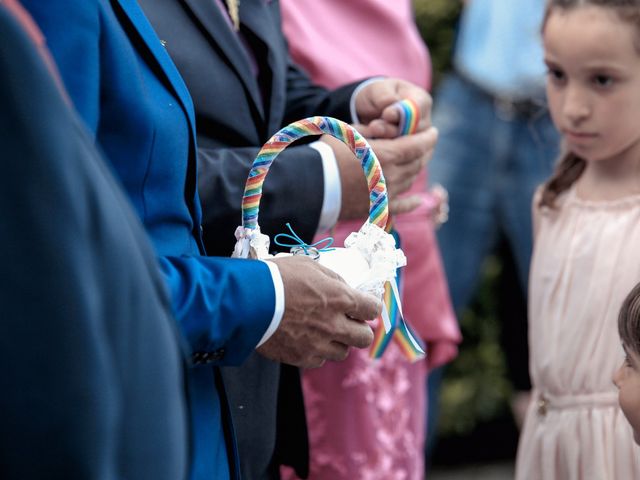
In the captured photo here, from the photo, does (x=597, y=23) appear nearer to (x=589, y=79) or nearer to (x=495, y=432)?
(x=589, y=79)

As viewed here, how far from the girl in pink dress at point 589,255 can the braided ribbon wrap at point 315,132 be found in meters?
0.81

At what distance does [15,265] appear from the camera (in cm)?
111

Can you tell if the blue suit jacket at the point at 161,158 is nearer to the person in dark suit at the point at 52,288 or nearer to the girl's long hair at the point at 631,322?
the person in dark suit at the point at 52,288

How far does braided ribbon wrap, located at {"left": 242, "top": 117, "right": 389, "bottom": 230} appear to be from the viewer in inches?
78.0

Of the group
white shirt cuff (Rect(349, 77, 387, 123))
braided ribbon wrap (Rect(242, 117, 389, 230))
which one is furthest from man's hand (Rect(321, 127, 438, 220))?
braided ribbon wrap (Rect(242, 117, 389, 230))

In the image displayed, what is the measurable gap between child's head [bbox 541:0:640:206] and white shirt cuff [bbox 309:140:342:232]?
2.10 feet

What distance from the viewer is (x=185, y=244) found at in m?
1.89

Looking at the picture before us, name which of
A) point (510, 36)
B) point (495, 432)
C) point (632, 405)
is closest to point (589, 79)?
point (632, 405)

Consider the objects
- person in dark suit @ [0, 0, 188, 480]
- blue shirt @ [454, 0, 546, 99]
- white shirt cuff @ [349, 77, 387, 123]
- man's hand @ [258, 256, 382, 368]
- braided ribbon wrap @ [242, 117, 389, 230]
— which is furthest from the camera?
blue shirt @ [454, 0, 546, 99]

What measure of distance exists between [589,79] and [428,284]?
0.96 metres

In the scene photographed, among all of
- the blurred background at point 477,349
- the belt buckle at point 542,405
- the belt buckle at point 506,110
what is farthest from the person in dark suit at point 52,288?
the blurred background at point 477,349

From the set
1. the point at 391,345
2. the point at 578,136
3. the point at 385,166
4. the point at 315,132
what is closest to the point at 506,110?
the point at 391,345

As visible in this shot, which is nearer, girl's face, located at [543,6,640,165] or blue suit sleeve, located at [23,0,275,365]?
blue suit sleeve, located at [23,0,275,365]

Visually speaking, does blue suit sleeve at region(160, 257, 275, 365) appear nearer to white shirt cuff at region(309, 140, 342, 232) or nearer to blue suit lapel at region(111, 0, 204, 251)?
blue suit lapel at region(111, 0, 204, 251)
